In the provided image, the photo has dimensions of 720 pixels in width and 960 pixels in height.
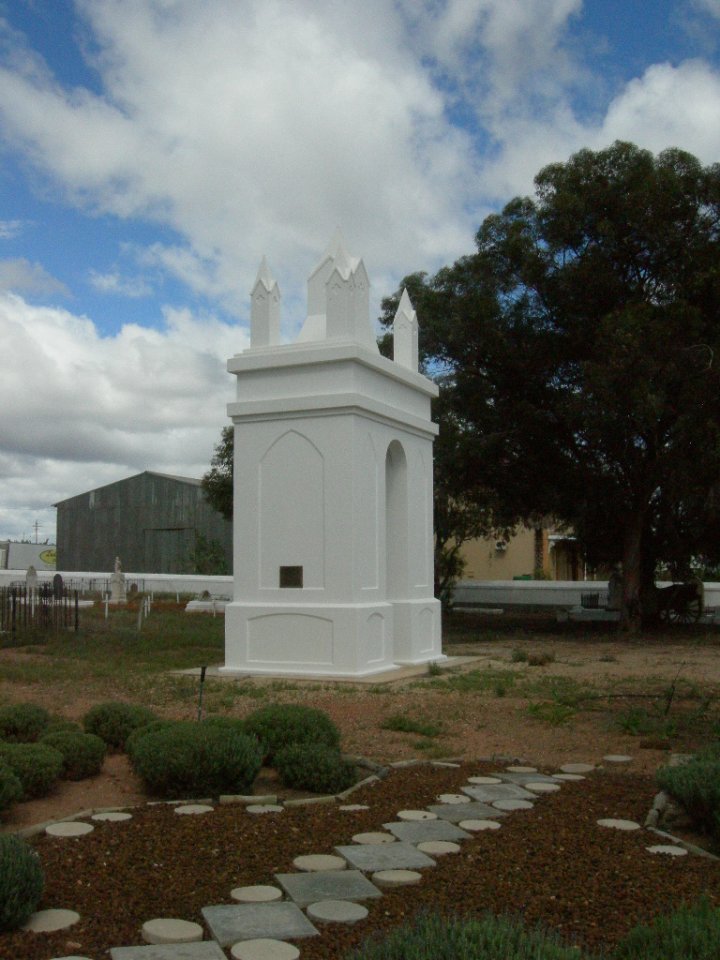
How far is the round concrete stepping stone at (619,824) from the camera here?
5.79 metres

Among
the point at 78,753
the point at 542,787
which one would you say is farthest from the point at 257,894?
the point at 78,753

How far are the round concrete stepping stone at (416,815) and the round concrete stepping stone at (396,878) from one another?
3.82 feet

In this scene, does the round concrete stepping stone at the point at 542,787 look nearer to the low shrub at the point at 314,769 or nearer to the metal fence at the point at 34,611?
the low shrub at the point at 314,769

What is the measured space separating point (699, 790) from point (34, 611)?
67.0ft

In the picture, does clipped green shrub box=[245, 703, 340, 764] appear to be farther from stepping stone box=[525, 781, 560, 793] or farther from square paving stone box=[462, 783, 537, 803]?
stepping stone box=[525, 781, 560, 793]

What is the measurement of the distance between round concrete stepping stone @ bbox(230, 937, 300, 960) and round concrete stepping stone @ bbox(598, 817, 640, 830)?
8.33 feet

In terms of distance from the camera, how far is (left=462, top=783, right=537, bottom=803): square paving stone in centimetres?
664

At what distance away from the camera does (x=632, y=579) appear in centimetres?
2506

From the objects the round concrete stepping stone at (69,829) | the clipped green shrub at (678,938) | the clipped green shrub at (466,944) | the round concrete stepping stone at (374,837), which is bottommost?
the round concrete stepping stone at (374,837)

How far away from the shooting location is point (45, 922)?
164 inches

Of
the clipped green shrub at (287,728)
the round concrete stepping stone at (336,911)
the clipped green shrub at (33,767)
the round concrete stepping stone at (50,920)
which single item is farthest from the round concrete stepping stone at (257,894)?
the clipped green shrub at (287,728)

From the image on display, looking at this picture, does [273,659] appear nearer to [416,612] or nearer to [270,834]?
[416,612]

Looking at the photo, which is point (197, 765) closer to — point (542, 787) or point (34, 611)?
point (542, 787)

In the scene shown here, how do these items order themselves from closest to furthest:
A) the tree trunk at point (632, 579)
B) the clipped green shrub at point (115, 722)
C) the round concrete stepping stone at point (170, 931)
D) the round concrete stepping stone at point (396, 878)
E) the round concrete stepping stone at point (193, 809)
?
the round concrete stepping stone at point (170, 931), the round concrete stepping stone at point (396, 878), the round concrete stepping stone at point (193, 809), the clipped green shrub at point (115, 722), the tree trunk at point (632, 579)
